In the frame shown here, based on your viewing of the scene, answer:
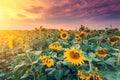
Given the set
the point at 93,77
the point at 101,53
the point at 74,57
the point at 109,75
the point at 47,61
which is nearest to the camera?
the point at 93,77

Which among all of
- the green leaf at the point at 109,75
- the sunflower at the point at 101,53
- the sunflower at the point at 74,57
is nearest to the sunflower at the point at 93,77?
the sunflower at the point at 74,57

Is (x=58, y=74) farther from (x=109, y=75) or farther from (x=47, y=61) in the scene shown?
(x=109, y=75)

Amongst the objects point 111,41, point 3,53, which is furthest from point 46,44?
point 111,41

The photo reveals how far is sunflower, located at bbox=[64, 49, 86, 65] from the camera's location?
2855mm

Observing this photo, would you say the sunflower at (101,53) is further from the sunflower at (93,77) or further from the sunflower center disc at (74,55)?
the sunflower at (93,77)

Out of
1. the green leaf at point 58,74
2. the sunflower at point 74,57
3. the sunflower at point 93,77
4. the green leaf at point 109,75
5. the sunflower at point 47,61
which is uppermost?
the sunflower at point 74,57

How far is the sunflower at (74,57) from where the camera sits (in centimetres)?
285

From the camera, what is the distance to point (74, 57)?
2.89 m

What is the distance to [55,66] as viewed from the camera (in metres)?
3.05

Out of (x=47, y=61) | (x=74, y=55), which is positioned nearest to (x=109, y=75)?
(x=74, y=55)

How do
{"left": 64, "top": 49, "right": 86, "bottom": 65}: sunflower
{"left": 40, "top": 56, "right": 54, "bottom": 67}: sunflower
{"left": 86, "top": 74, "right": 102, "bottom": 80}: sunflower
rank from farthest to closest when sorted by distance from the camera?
{"left": 40, "top": 56, "right": 54, "bottom": 67}: sunflower, {"left": 64, "top": 49, "right": 86, "bottom": 65}: sunflower, {"left": 86, "top": 74, "right": 102, "bottom": 80}: sunflower

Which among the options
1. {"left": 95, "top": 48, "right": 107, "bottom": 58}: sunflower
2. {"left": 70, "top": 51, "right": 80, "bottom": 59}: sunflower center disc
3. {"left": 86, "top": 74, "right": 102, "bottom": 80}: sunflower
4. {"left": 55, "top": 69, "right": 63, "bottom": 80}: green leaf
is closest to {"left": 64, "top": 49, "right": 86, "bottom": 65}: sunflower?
{"left": 70, "top": 51, "right": 80, "bottom": 59}: sunflower center disc

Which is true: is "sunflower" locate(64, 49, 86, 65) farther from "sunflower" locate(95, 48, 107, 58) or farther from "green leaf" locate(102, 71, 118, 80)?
"sunflower" locate(95, 48, 107, 58)

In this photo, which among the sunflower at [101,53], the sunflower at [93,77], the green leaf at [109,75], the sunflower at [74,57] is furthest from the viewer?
the sunflower at [101,53]
